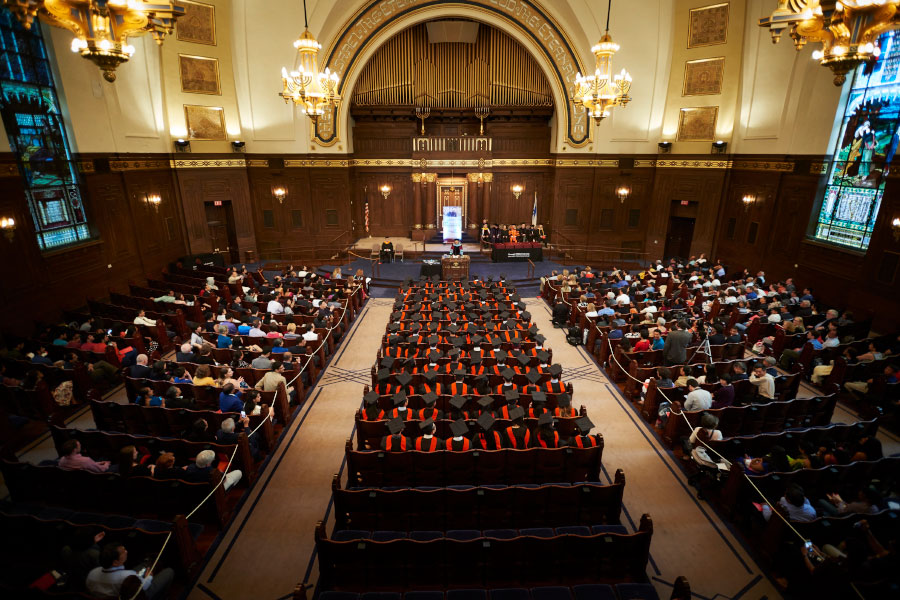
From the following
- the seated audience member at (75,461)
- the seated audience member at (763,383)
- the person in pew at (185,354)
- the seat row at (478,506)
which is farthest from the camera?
the person in pew at (185,354)

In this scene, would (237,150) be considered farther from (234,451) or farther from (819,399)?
(819,399)

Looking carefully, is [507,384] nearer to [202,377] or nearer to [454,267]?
[202,377]

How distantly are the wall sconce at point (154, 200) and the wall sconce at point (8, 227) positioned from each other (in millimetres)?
5475

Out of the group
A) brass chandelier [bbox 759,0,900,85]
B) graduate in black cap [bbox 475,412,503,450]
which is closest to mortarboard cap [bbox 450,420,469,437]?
graduate in black cap [bbox 475,412,503,450]

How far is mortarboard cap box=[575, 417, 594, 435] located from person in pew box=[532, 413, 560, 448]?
42 centimetres

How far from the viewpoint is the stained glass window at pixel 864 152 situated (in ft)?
37.7

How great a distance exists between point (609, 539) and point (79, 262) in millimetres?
15559

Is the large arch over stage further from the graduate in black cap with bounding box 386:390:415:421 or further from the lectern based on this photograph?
the graduate in black cap with bounding box 386:390:415:421

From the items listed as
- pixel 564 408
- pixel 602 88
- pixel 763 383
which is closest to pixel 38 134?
pixel 602 88

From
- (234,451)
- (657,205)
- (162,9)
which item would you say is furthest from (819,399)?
(657,205)

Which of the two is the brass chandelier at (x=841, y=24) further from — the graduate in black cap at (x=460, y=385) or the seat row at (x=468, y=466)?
the graduate in black cap at (x=460, y=385)

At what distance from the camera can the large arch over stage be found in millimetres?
18503

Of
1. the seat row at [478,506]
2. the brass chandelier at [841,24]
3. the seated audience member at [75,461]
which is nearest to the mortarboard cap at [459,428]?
the seat row at [478,506]

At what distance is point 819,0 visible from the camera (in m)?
5.46
